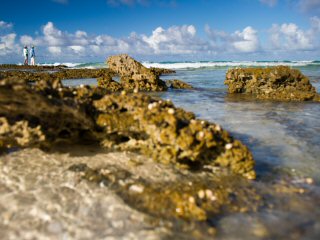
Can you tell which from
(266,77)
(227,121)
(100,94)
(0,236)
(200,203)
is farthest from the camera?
(266,77)

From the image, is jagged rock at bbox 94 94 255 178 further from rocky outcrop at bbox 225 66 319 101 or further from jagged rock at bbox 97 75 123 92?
jagged rock at bbox 97 75 123 92

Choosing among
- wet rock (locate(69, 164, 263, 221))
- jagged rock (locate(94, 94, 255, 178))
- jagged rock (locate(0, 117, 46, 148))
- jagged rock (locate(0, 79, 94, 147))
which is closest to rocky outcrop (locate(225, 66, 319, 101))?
jagged rock (locate(94, 94, 255, 178))

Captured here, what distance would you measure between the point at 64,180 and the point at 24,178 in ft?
2.21

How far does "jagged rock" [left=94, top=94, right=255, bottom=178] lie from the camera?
502 centimetres

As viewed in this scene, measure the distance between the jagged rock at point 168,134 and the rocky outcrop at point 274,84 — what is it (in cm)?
1088

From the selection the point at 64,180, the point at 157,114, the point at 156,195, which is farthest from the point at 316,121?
the point at 64,180

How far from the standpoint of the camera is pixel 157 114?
17.2ft

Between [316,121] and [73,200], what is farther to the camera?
[316,121]

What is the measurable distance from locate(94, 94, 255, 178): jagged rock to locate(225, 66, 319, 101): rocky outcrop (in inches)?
428

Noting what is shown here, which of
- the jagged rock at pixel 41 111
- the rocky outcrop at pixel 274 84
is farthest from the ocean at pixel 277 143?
the jagged rock at pixel 41 111

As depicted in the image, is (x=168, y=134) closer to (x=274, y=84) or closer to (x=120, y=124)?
(x=120, y=124)

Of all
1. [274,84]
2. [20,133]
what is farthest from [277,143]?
[274,84]

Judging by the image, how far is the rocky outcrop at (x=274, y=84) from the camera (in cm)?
1504

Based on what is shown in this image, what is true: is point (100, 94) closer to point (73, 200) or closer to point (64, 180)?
point (64, 180)
